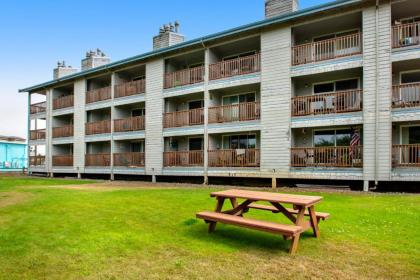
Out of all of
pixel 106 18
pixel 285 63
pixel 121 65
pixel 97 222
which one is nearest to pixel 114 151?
pixel 121 65

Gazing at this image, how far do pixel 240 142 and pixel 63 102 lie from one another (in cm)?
1798

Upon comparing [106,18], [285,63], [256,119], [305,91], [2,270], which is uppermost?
[106,18]

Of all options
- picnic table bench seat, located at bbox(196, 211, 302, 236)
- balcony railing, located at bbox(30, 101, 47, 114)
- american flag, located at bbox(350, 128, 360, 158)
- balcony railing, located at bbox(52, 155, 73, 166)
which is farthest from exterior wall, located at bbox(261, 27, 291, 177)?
balcony railing, located at bbox(30, 101, 47, 114)

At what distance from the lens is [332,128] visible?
654 inches

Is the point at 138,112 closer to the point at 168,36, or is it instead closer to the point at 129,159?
the point at 129,159

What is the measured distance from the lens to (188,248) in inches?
211

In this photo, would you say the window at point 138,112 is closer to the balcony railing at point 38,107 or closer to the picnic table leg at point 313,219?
the balcony railing at point 38,107

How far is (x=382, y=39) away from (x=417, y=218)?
9659 millimetres

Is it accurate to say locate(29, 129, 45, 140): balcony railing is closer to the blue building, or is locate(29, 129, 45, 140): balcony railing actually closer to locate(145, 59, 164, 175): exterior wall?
the blue building

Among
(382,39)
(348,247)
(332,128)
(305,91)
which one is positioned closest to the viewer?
(348,247)

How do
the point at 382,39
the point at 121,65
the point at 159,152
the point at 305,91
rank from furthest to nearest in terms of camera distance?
the point at 121,65, the point at 159,152, the point at 305,91, the point at 382,39

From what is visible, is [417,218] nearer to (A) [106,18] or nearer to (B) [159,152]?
(B) [159,152]

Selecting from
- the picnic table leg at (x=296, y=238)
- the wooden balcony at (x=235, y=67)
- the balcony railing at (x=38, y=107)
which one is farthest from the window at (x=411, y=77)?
the balcony railing at (x=38, y=107)

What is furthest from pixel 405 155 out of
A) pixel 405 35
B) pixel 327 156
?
pixel 405 35
